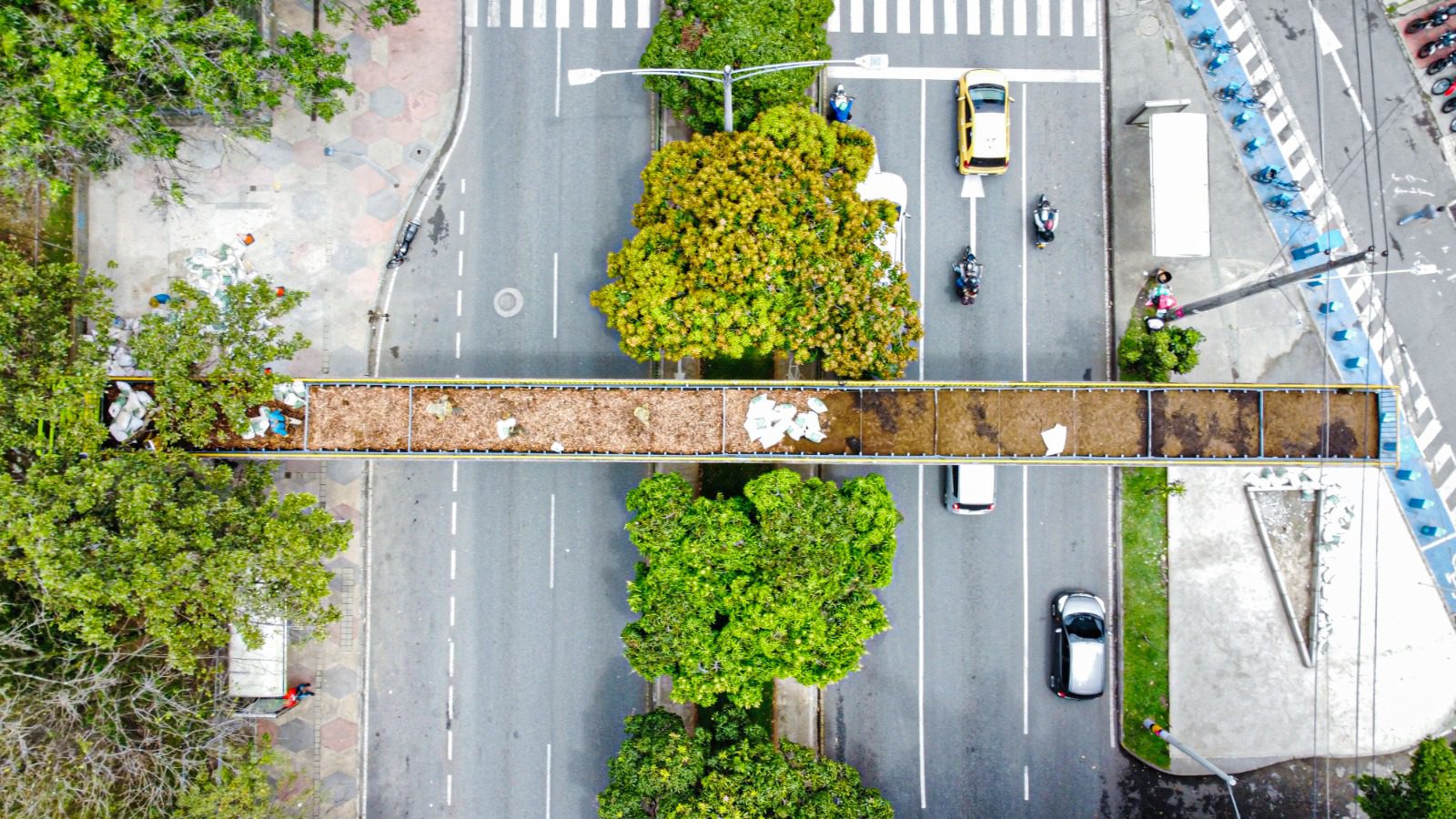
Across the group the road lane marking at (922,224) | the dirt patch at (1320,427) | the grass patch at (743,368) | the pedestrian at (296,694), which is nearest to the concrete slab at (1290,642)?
the dirt patch at (1320,427)

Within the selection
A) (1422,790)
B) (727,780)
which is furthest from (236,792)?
(1422,790)

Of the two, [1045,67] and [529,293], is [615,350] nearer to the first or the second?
[529,293]

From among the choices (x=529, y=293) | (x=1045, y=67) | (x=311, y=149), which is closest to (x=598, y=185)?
(x=529, y=293)

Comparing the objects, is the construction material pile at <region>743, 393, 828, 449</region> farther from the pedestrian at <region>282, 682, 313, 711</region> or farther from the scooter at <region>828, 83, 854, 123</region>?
the pedestrian at <region>282, 682, 313, 711</region>

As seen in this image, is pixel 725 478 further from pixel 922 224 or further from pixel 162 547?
pixel 162 547

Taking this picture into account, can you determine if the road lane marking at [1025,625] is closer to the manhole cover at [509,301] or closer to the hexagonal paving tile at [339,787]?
the manhole cover at [509,301]
